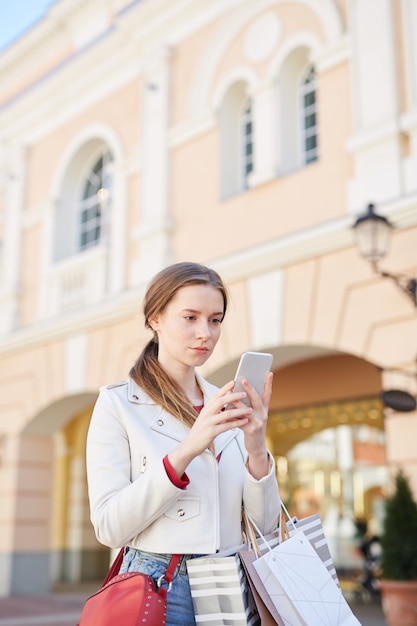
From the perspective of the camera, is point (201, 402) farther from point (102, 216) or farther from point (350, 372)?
point (102, 216)

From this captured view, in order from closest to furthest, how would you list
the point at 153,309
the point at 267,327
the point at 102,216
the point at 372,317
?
the point at 153,309 < the point at 372,317 < the point at 267,327 < the point at 102,216

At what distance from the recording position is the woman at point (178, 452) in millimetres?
1790

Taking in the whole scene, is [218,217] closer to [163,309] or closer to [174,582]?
[163,309]

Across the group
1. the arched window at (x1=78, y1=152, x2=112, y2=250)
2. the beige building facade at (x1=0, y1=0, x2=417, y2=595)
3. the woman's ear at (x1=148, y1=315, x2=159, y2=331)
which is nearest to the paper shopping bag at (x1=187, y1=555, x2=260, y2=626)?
the woman's ear at (x1=148, y1=315, x2=159, y2=331)

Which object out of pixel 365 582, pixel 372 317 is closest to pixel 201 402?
pixel 372 317

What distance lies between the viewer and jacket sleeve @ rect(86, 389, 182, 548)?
1777 mm

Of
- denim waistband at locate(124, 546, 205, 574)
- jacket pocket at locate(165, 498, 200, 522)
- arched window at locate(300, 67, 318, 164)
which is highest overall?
arched window at locate(300, 67, 318, 164)

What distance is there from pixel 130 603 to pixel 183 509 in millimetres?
258

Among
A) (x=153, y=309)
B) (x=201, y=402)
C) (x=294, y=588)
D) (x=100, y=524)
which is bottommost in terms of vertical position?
(x=294, y=588)

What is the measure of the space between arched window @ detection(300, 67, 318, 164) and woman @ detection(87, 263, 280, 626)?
297 inches

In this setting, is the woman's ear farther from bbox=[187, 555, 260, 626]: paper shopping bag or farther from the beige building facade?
the beige building facade

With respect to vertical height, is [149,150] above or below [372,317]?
above

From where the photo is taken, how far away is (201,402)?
217 centimetres

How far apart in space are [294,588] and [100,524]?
494 mm
